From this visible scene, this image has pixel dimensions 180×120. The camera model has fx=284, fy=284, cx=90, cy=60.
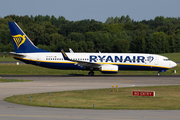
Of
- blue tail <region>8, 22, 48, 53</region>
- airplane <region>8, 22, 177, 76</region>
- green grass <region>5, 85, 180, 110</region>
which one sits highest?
blue tail <region>8, 22, 48, 53</region>

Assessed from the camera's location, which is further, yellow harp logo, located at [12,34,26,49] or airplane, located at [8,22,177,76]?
yellow harp logo, located at [12,34,26,49]

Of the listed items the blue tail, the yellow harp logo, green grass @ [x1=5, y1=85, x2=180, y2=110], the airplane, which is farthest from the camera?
the yellow harp logo

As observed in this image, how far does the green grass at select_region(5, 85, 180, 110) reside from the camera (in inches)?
811

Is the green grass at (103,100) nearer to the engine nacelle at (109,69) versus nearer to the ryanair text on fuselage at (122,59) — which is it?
the engine nacelle at (109,69)

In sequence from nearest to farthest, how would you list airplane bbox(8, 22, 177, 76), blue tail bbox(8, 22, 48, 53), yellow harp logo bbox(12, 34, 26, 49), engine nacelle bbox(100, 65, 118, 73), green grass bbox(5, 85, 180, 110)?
green grass bbox(5, 85, 180, 110)
engine nacelle bbox(100, 65, 118, 73)
airplane bbox(8, 22, 177, 76)
blue tail bbox(8, 22, 48, 53)
yellow harp logo bbox(12, 34, 26, 49)

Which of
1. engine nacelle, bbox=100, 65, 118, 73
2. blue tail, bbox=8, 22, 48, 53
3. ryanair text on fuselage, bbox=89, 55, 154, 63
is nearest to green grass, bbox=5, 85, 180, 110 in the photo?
engine nacelle, bbox=100, 65, 118, 73

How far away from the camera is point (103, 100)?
23.5 metres

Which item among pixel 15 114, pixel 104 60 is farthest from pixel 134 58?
pixel 15 114

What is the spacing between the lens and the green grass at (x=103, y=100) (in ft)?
67.6

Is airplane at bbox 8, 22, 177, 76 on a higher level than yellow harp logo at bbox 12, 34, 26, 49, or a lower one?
lower

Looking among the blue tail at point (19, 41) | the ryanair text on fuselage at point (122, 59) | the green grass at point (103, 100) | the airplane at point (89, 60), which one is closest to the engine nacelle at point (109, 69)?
the airplane at point (89, 60)

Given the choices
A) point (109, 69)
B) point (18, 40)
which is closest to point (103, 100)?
point (109, 69)

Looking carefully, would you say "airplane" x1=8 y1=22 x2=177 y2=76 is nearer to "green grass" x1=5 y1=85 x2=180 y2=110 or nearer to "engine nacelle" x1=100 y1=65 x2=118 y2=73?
"engine nacelle" x1=100 y1=65 x2=118 y2=73

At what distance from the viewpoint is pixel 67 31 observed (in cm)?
16550
